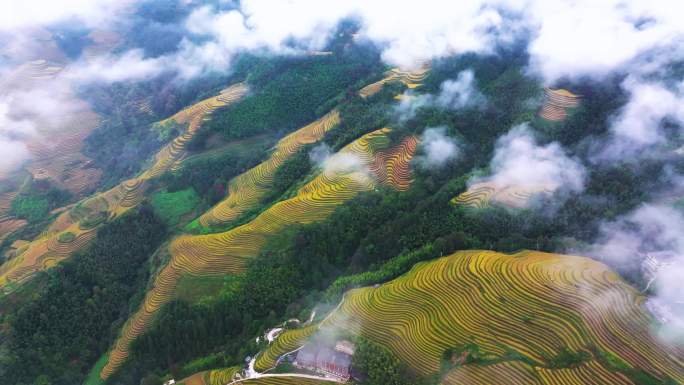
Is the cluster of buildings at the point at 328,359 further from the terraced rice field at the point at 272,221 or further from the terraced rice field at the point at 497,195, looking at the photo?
the terraced rice field at the point at 497,195

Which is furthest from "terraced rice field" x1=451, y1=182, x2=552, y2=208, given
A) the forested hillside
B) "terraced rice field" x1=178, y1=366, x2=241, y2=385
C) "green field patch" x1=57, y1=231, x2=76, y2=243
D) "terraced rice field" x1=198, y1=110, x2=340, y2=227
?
"green field patch" x1=57, y1=231, x2=76, y2=243

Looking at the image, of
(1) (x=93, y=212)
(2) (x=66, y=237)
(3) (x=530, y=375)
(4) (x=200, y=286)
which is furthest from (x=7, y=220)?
(3) (x=530, y=375)

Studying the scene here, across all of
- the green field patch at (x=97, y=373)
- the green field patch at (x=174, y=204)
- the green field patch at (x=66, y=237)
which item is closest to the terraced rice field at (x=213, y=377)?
the green field patch at (x=97, y=373)

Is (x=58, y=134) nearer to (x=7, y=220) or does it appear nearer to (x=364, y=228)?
(x=7, y=220)

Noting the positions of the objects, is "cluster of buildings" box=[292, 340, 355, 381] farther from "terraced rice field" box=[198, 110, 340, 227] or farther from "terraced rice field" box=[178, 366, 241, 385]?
"terraced rice field" box=[198, 110, 340, 227]

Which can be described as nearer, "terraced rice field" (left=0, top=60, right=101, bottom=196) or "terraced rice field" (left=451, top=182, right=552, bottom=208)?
"terraced rice field" (left=451, top=182, right=552, bottom=208)

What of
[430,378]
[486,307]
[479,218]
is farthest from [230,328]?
[479,218]
